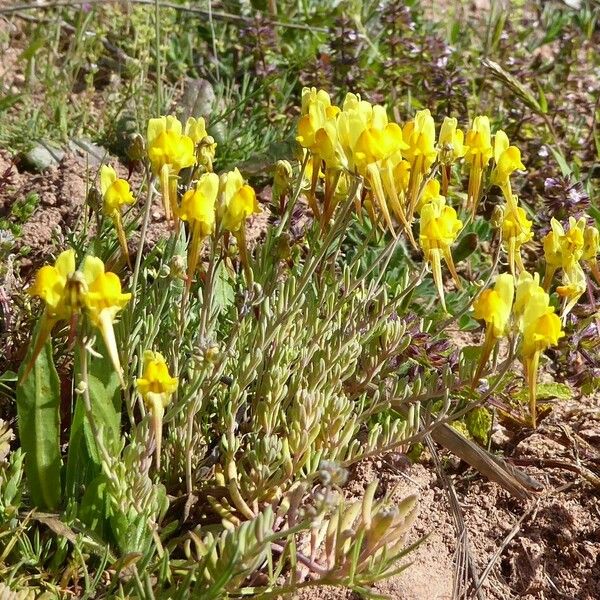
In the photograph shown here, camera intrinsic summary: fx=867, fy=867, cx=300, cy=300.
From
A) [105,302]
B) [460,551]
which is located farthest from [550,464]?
[105,302]

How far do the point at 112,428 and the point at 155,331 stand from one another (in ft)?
0.70

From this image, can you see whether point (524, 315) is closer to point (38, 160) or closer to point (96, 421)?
point (96, 421)

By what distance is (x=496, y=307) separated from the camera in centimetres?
157

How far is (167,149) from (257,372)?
1.93 ft

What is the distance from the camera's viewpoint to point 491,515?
2.14 metres

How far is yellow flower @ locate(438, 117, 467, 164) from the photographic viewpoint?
1.80 meters

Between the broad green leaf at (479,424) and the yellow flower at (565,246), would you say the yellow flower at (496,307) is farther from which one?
the broad green leaf at (479,424)

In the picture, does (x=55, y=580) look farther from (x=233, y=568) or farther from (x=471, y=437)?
(x=471, y=437)

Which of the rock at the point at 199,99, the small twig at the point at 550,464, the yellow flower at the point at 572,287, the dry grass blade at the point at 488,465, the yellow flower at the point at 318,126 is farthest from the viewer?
the rock at the point at 199,99

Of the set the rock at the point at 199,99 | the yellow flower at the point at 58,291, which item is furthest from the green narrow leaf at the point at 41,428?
the rock at the point at 199,99

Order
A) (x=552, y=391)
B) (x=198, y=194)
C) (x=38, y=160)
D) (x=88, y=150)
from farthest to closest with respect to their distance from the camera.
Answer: (x=88, y=150)
(x=38, y=160)
(x=552, y=391)
(x=198, y=194)

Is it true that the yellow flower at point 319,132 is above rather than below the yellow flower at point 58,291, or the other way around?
above

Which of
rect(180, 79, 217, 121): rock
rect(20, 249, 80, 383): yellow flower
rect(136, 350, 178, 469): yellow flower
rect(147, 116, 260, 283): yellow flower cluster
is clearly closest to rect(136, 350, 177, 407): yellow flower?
rect(136, 350, 178, 469): yellow flower

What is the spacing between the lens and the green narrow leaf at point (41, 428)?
5.54 feet
